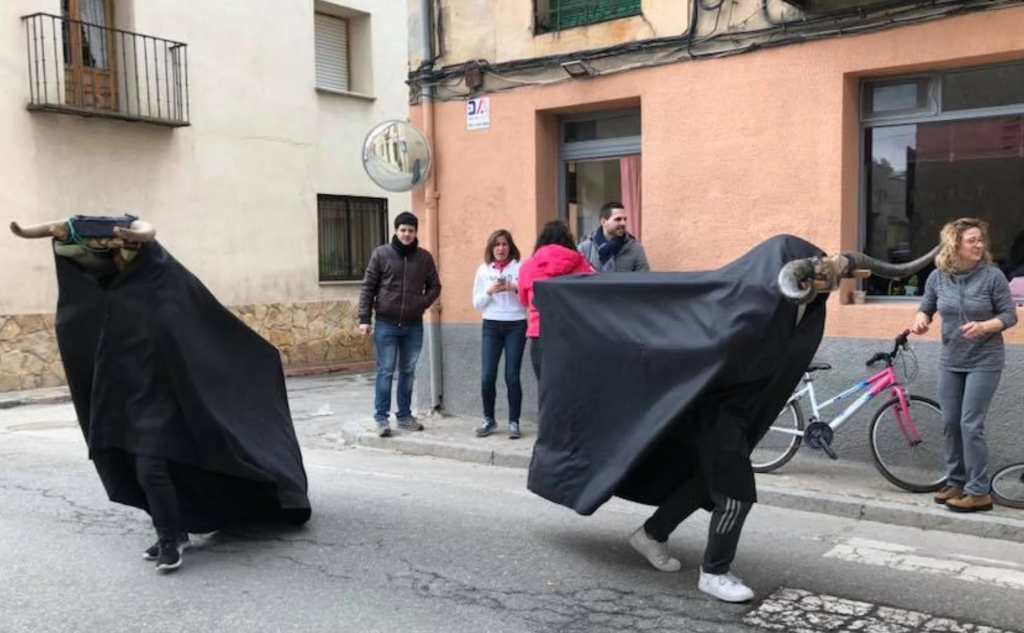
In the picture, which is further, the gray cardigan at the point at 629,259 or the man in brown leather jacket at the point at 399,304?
the man in brown leather jacket at the point at 399,304

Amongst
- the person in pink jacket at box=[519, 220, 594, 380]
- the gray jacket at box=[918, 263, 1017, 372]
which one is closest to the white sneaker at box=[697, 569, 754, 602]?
the gray jacket at box=[918, 263, 1017, 372]

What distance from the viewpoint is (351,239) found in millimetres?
17188

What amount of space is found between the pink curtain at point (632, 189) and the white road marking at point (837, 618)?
480 cm

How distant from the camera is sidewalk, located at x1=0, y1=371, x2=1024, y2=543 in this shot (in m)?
5.75

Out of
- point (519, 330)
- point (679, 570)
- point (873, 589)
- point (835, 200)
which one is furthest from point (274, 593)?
point (835, 200)

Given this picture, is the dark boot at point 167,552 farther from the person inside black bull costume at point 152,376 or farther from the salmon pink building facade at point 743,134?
the salmon pink building facade at point 743,134

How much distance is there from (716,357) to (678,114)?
441 cm

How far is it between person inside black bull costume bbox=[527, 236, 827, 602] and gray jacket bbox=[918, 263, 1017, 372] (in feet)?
6.94

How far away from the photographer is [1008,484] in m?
5.95

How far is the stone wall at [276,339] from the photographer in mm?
12719

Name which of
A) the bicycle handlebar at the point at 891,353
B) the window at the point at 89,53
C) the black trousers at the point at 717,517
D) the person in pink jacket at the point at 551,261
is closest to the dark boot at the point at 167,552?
the black trousers at the point at 717,517

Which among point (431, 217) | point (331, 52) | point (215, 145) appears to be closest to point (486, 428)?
point (431, 217)

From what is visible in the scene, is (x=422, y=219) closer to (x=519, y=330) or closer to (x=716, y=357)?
(x=519, y=330)

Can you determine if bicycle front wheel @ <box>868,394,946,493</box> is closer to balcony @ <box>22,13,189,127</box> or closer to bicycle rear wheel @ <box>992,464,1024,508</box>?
bicycle rear wheel @ <box>992,464,1024,508</box>
